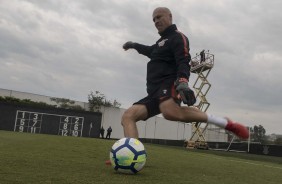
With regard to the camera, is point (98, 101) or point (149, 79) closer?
→ point (149, 79)

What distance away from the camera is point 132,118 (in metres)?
4.68

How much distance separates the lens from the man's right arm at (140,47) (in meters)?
5.20

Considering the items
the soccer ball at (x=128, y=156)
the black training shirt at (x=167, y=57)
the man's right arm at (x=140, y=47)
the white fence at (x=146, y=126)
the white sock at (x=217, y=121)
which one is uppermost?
the white fence at (x=146, y=126)

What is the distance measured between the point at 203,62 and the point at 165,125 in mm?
23561

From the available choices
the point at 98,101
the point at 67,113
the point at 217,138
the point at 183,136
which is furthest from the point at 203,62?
the point at 183,136

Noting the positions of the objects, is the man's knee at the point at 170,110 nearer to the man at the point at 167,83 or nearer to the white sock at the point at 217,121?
the man at the point at 167,83

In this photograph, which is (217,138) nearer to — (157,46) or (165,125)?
(165,125)

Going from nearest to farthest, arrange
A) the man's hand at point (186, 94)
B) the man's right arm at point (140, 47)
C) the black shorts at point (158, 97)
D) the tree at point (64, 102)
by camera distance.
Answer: the man's hand at point (186, 94)
the black shorts at point (158, 97)
the man's right arm at point (140, 47)
the tree at point (64, 102)

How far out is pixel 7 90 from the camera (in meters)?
39.2

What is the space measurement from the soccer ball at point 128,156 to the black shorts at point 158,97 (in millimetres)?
627

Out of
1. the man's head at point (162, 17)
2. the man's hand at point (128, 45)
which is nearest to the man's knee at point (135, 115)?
the man's head at point (162, 17)

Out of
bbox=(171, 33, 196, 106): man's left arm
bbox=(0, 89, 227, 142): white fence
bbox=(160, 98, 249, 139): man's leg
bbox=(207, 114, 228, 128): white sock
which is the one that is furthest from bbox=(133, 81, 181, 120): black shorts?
bbox=(0, 89, 227, 142): white fence

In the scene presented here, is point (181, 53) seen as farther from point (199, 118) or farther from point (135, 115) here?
point (135, 115)

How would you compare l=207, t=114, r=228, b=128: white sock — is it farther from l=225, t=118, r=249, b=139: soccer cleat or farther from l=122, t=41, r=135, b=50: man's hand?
l=122, t=41, r=135, b=50: man's hand
